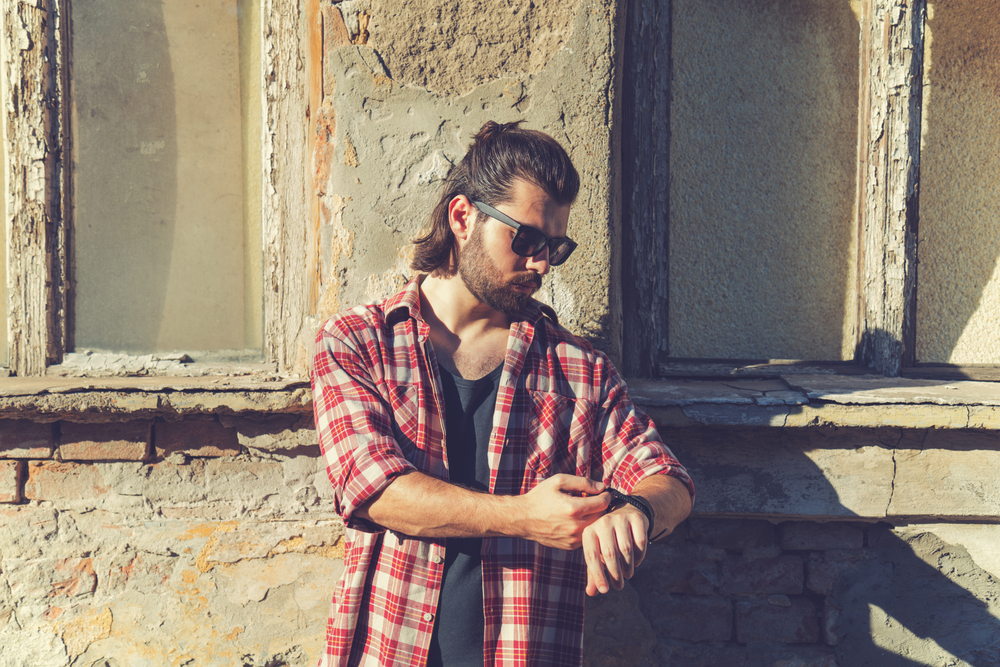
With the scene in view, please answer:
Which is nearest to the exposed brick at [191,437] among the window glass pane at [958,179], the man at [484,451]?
the man at [484,451]

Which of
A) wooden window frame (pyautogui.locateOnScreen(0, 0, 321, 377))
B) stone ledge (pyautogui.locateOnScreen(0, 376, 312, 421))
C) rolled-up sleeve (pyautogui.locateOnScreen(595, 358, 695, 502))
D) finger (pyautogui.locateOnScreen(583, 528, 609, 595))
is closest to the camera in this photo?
finger (pyautogui.locateOnScreen(583, 528, 609, 595))

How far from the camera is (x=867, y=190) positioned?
2.57 m

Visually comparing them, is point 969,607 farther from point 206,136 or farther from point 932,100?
point 206,136

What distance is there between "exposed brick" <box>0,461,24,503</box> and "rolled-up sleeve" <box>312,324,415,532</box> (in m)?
1.40

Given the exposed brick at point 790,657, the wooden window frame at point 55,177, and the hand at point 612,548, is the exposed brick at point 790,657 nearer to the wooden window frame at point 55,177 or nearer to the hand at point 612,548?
the hand at point 612,548

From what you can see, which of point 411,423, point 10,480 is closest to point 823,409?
point 411,423

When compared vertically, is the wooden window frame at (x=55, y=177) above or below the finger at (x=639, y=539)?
above

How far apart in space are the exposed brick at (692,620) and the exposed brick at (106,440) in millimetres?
1914

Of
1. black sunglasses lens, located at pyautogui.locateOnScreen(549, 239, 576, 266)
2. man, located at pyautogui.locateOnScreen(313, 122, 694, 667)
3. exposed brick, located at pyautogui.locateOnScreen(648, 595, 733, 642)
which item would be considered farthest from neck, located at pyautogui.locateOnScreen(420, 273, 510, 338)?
exposed brick, located at pyautogui.locateOnScreen(648, 595, 733, 642)

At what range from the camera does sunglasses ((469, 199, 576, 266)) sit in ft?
5.41

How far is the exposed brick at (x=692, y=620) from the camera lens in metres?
2.22

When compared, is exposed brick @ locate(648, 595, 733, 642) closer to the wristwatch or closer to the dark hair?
the wristwatch

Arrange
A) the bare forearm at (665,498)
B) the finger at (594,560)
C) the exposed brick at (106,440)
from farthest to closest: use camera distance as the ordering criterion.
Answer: the exposed brick at (106,440) < the bare forearm at (665,498) < the finger at (594,560)

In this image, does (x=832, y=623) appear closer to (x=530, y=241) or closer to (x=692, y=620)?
(x=692, y=620)
